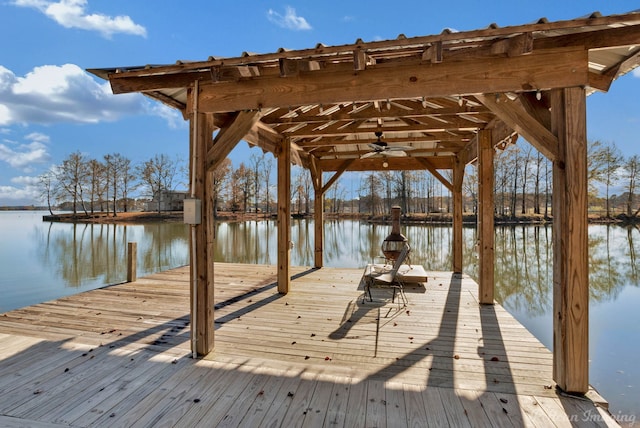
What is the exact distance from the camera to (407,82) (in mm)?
2590

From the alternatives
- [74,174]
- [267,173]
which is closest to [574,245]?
Answer: [267,173]

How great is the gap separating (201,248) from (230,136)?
1080 millimetres

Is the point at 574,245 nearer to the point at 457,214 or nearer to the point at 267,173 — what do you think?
the point at 457,214

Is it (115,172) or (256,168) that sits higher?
(256,168)

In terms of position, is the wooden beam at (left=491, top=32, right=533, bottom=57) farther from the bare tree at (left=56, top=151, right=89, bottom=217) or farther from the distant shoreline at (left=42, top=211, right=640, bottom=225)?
the bare tree at (left=56, top=151, right=89, bottom=217)

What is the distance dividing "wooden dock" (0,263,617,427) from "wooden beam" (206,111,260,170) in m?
1.84

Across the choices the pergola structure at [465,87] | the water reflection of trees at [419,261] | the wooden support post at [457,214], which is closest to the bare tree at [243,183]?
the water reflection of trees at [419,261]

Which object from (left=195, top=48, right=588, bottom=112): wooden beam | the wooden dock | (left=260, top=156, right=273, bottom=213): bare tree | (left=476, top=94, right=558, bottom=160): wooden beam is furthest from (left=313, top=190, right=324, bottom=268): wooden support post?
(left=260, top=156, right=273, bottom=213): bare tree

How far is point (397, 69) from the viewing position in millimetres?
Result: 2613

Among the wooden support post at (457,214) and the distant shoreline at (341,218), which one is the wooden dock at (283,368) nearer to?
the wooden support post at (457,214)

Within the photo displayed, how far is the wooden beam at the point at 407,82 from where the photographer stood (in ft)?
7.73

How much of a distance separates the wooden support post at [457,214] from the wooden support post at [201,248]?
5324 mm

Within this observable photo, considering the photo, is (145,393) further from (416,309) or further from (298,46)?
(416,309)

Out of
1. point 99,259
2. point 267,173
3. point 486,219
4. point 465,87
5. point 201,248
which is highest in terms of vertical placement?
point 267,173
